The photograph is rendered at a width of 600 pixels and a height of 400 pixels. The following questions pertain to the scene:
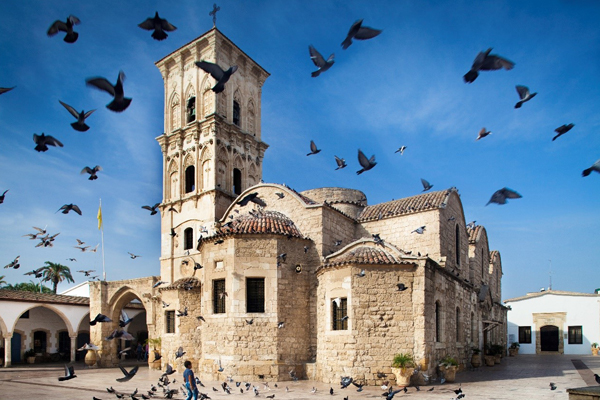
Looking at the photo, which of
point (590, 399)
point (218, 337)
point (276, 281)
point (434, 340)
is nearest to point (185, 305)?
point (218, 337)

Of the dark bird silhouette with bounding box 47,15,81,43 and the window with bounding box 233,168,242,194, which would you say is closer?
the dark bird silhouette with bounding box 47,15,81,43

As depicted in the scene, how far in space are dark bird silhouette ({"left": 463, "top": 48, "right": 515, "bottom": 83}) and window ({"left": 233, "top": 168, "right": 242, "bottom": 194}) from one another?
17.7 metres

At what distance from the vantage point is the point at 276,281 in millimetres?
15156

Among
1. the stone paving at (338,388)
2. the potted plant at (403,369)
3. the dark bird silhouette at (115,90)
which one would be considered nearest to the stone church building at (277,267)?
the potted plant at (403,369)

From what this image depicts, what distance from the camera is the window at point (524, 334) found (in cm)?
3418

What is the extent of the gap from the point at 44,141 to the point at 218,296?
355 inches

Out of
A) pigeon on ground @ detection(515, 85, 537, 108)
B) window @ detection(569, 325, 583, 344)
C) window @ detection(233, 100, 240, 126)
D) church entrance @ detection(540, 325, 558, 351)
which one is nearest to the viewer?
pigeon on ground @ detection(515, 85, 537, 108)

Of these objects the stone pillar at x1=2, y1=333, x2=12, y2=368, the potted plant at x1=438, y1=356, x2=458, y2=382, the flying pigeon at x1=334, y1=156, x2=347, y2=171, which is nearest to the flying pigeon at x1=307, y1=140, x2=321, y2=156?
the flying pigeon at x1=334, y1=156, x2=347, y2=171

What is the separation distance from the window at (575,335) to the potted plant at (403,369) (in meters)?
25.2

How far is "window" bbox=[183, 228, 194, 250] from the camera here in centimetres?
2129

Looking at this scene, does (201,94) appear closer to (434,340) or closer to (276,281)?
(276,281)

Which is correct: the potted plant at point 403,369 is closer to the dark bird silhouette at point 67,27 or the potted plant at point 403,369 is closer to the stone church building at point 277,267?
the stone church building at point 277,267

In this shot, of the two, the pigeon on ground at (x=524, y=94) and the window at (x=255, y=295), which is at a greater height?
the pigeon on ground at (x=524, y=94)

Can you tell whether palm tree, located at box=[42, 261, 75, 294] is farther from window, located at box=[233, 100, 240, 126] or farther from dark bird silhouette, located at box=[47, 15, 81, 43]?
dark bird silhouette, located at box=[47, 15, 81, 43]
